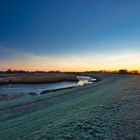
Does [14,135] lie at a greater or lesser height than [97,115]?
lesser

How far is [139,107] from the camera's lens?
34.5 feet

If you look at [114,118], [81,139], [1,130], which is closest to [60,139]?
[81,139]

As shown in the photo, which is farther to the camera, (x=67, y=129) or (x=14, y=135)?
(x=14, y=135)

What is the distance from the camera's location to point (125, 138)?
6.67 meters

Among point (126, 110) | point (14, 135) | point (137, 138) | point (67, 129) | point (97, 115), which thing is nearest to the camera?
point (137, 138)

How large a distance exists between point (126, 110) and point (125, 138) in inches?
140

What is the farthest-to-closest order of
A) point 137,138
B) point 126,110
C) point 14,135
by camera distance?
point 126,110 < point 14,135 < point 137,138

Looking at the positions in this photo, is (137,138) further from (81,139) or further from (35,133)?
(35,133)

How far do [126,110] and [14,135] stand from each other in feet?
18.3

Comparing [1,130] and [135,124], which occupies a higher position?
[135,124]

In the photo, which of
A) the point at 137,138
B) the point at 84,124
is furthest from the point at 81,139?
the point at 137,138

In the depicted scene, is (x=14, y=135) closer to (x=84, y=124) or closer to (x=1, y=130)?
(x=1, y=130)

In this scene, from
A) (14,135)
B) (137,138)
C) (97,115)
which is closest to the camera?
(137,138)

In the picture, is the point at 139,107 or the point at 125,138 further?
the point at 139,107
